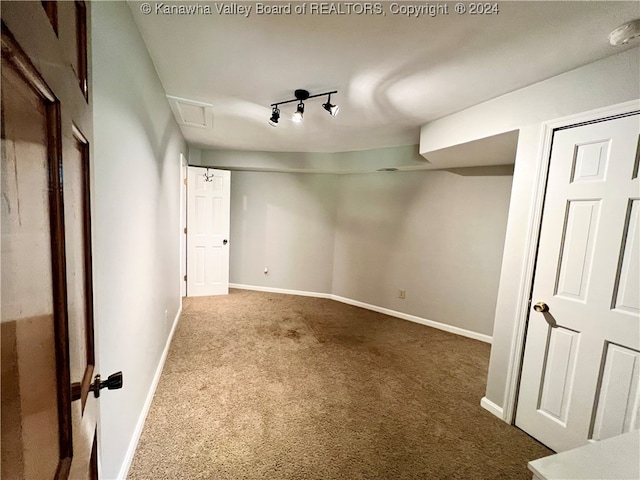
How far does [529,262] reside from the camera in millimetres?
1845

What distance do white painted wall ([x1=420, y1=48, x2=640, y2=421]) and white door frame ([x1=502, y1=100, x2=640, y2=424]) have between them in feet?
0.06

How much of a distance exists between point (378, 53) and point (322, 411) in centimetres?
238

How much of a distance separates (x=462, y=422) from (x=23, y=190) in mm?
2491

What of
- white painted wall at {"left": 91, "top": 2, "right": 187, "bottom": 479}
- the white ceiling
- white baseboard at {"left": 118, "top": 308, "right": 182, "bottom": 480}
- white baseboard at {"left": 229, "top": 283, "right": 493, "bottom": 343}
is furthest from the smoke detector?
white baseboard at {"left": 118, "top": 308, "right": 182, "bottom": 480}

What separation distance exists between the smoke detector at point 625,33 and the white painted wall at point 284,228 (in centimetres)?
334

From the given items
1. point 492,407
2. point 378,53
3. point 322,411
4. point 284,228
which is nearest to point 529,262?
point 492,407

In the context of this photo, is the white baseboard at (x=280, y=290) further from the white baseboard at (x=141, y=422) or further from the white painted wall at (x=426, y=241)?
the white baseboard at (x=141, y=422)

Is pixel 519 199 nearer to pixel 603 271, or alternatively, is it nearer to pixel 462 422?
pixel 603 271

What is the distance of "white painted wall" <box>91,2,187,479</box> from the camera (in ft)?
3.62

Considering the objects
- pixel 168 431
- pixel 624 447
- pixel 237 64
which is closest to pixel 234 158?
pixel 237 64

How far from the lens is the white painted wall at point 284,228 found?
14.9 ft

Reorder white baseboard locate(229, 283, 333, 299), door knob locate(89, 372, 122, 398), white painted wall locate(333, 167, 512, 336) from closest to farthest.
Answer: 1. door knob locate(89, 372, 122, 398)
2. white painted wall locate(333, 167, 512, 336)
3. white baseboard locate(229, 283, 333, 299)

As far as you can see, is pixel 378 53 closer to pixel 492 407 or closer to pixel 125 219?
pixel 125 219

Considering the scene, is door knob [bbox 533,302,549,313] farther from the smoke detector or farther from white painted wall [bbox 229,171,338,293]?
white painted wall [bbox 229,171,338,293]
